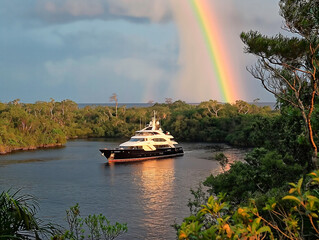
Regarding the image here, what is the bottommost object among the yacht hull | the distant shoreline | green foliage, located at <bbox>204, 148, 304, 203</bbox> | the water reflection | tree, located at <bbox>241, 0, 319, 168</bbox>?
the water reflection

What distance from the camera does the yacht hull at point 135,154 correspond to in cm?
3519

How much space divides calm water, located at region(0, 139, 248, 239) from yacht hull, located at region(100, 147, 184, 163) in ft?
3.26

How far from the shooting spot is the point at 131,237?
14.2 meters

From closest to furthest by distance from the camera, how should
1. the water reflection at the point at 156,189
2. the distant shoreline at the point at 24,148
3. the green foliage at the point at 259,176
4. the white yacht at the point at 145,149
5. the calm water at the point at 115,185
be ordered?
the green foliage at the point at 259,176 → the water reflection at the point at 156,189 → the calm water at the point at 115,185 → the white yacht at the point at 145,149 → the distant shoreline at the point at 24,148

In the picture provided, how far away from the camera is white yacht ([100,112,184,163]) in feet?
117

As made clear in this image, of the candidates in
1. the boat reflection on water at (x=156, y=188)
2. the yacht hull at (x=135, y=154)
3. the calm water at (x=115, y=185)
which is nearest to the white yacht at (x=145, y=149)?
the yacht hull at (x=135, y=154)

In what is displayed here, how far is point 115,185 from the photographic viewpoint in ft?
79.5

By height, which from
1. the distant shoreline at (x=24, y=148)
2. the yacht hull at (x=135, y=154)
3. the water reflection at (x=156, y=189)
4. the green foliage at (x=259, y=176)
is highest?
the green foliage at (x=259, y=176)

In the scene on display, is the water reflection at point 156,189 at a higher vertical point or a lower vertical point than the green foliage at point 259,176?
lower

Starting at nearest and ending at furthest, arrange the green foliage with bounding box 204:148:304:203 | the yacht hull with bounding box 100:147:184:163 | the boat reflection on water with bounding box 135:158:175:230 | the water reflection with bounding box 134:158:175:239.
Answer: the green foliage with bounding box 204:148:304:203 → the water reflection with bounding box 134:158:175:239 → the boat reflection on water with bounding box 135:158:175:230 → the yacht hull with bounding box 100:147:184:163

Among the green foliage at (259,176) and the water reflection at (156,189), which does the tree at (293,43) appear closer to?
the green foliage at (259,176)

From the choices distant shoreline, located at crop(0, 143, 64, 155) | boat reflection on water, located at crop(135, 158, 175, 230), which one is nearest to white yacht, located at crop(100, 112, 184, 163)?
boat reflection on water, located at crop(135, 158, 175, 230)

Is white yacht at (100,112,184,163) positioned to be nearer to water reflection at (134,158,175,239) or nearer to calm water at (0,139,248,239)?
calm water at (0,139,248,239)

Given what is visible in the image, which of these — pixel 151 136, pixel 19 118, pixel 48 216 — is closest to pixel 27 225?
pixel 48 216
